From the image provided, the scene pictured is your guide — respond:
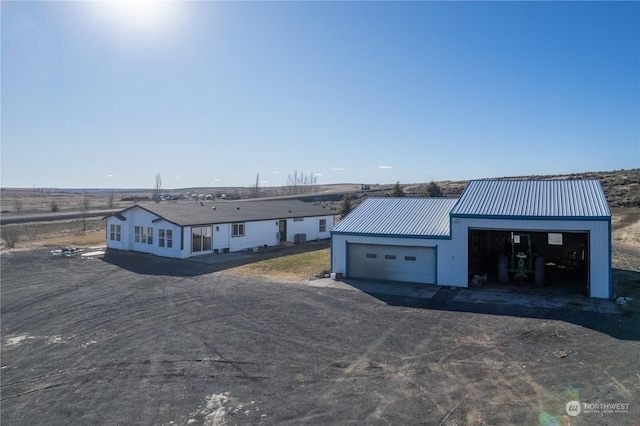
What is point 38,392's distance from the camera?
10094 millimetres

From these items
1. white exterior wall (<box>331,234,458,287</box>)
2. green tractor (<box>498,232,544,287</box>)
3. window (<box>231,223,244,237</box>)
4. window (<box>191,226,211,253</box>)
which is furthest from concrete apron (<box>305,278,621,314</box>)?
window (<box>231,223,244,237</box>)

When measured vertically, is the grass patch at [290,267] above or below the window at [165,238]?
below

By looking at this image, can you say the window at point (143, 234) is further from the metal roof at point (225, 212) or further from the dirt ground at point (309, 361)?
the dirt ground at point (309, 361)

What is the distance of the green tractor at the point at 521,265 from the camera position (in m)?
19.4

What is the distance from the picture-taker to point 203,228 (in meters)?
30.3

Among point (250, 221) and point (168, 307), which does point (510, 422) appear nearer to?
point (168, 307)

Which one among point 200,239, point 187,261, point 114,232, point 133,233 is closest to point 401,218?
point 187,261

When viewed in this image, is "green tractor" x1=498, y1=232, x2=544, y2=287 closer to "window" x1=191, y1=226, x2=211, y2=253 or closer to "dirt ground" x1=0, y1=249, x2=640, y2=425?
"dirt ground" x1=0, y1=249, x2=640, y2=425

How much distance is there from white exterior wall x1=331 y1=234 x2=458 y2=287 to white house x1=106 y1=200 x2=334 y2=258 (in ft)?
38.8

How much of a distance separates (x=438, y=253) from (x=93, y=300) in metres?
15.3

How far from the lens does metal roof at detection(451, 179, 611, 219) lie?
18.2 meters

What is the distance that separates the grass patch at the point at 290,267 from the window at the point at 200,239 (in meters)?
5.30

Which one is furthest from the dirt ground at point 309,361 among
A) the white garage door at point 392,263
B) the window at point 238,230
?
the window at point 238,230

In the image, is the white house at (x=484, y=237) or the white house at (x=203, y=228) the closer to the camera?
the white house at (x=484, y=237)
